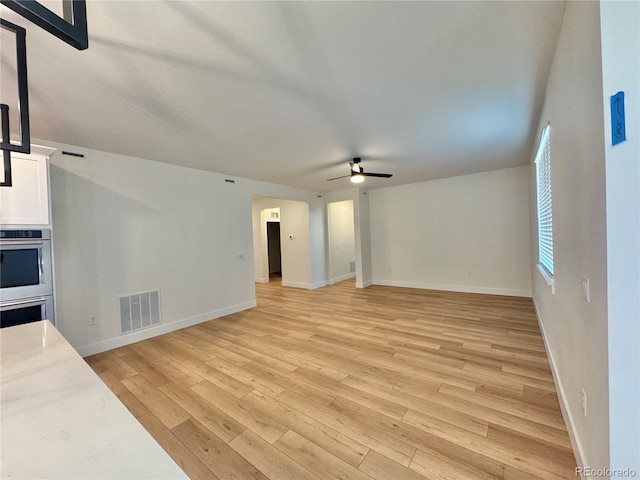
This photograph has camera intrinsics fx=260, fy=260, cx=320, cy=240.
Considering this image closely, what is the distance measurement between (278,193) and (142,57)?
4.07m

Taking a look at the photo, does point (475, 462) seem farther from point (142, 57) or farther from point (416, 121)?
point (142, 57)

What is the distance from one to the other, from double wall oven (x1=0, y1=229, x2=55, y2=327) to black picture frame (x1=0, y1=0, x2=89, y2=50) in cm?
274

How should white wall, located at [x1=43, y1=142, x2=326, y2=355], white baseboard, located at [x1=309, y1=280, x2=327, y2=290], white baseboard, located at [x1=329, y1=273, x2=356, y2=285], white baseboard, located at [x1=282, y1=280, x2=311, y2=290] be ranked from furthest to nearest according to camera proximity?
white baseboard, located at [x1=329, y1=273, x2=356, y2=285]
white baseboard, located at [x1=282, y1=280, x2=311, y2=290]
white baseboard, located at [x1=309, y1=280, x2=327, y2=290]
white wall, located at [x1=43, y1=142, x2=326, y2=355]

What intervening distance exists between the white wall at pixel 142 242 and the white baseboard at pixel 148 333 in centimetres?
1

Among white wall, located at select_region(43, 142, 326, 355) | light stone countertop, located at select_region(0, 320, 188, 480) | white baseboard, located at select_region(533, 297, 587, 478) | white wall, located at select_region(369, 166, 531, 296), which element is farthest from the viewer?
white wall, located at select_region(369, 166, 531, 296)

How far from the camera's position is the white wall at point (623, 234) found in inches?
37.6

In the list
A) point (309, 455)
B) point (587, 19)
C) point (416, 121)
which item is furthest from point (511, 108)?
point (309, 455)

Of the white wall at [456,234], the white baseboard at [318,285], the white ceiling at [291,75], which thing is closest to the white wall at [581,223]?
the white ceiling at [291,75]

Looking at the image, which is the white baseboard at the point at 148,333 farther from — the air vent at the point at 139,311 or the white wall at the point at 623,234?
the white wall at the point at 623,234

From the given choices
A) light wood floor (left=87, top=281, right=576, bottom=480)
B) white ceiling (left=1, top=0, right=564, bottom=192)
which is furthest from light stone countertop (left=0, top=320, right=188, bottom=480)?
white ceiling (left=1, top=0, right=564, bottom=192)

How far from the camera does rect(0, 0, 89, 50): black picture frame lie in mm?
602

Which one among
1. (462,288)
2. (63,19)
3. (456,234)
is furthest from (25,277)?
(462,288)

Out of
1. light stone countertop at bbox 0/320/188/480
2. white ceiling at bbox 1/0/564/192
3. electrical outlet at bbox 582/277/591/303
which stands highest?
white ceiling at bbox 1/0/564/192

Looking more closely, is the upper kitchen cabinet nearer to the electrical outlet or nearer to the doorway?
the electrical outlet
